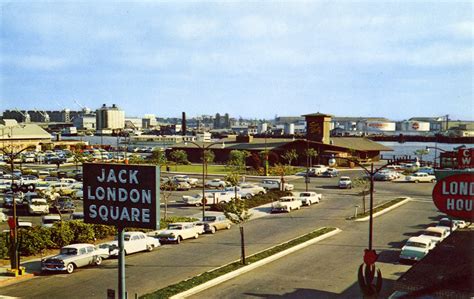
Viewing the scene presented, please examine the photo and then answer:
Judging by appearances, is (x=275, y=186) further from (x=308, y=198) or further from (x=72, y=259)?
(x=72, y=259)

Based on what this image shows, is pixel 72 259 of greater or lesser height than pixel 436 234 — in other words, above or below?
below

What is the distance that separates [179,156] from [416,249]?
2418 inches

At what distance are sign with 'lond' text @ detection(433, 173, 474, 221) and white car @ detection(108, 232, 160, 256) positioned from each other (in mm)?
18759

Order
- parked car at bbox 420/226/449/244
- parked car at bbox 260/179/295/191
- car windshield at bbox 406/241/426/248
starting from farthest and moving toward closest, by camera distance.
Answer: parked car at bbox 260/179/295/191 < parked car at bbox 420/226/449/244 < car windshield at bbox 406/241/426/248

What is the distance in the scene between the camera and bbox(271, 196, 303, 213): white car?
46.4 metres

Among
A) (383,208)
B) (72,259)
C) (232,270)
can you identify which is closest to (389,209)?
(383,208)

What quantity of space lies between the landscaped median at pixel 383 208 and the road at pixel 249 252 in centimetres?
96

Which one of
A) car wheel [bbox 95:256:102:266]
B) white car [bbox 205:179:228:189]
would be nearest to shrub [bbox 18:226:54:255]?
car wheel [bbox 95:256:102:266]

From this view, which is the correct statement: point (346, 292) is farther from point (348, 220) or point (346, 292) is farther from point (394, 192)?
point (394, 192)

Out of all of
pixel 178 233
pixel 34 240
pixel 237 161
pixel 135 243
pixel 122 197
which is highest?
pixel 122 197

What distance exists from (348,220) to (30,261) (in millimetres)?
25588

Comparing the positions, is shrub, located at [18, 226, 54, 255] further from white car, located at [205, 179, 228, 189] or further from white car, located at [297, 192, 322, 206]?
white car, located at [205, 179, 228, 189]

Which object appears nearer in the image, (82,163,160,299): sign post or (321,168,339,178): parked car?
(82,163,160,299): sign post

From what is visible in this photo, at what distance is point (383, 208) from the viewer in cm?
4706
